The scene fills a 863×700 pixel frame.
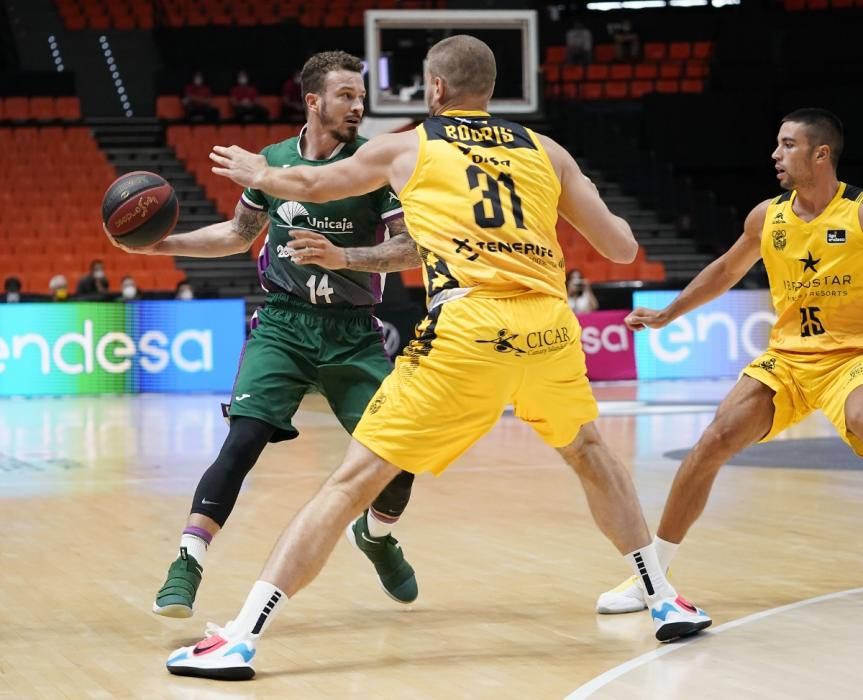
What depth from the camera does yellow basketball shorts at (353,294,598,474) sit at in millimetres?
4387

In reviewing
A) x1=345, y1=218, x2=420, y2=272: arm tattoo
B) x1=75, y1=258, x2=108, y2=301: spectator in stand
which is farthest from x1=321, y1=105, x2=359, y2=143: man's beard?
x1=75, y1=258, x2=108, y2=301: spectator in stand

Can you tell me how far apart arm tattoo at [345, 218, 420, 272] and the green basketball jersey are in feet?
0.88

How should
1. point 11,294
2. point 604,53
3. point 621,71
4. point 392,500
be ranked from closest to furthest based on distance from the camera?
point 392,500 → point 11,294 → point 621,71 → point 604,53

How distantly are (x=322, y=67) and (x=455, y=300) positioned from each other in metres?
1.43

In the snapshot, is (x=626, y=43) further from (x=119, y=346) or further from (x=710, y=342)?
(x=119, y=346)

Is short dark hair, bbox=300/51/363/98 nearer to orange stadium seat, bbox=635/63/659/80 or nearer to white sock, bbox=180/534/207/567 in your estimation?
white sock, bbox=180/534/207/567

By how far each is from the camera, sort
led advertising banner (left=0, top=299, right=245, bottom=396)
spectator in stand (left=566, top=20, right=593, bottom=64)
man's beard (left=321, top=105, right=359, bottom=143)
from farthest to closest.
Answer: spectator in stand (left=566, top=20, right=593, bottom=64) < led advertising banner (left=0, top=299, right=245, bottom=396) < man's beard (left=321, top=105, right=359, bottom=143)

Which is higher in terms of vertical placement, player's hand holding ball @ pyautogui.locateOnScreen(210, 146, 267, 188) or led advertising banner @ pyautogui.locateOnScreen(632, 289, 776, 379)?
player's hand holding ball @ pyautogui.locateOnScreen(210, 146, 267, 188)

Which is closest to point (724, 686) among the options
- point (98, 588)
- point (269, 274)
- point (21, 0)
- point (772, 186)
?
point (269, 274)

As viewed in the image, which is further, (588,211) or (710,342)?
(710,342)

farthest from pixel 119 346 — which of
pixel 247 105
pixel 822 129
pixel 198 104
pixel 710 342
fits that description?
pixel 822 129

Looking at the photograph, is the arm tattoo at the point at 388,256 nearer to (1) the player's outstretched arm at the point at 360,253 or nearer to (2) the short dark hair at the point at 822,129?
(1) the player's outstretched arm at the point at 360,253

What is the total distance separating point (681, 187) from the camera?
75.4 ft

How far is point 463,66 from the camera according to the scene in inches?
179
